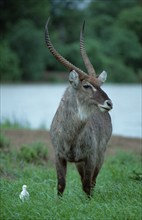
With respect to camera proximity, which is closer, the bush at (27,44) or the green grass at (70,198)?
the green grass at (70,198)

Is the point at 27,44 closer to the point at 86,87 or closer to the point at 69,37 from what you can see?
the point at 69,37

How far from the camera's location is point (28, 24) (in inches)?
1713

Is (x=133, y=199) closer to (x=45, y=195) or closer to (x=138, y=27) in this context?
(x=45, y=195)

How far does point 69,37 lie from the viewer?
4003 centimetres

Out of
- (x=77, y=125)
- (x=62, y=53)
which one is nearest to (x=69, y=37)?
(x=62, y=53)

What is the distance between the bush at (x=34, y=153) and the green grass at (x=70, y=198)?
1217 millimetres

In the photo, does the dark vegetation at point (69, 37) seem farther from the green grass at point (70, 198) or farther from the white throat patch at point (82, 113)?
the white throat patch at point (82, 113)

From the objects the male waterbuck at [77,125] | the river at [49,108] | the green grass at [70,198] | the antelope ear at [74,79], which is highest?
the antelope ear at [74,79]

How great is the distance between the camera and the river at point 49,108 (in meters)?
17.1

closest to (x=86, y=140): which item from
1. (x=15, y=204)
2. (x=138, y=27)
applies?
(x=15, y=204)

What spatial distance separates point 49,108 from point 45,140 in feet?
27.4

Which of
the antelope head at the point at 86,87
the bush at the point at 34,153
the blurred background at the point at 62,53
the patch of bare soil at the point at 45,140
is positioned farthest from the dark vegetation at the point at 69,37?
the antelope head at the point at 86,87

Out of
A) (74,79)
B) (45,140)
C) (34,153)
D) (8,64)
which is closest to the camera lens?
(74,79)

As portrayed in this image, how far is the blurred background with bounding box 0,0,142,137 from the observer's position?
21.0m
